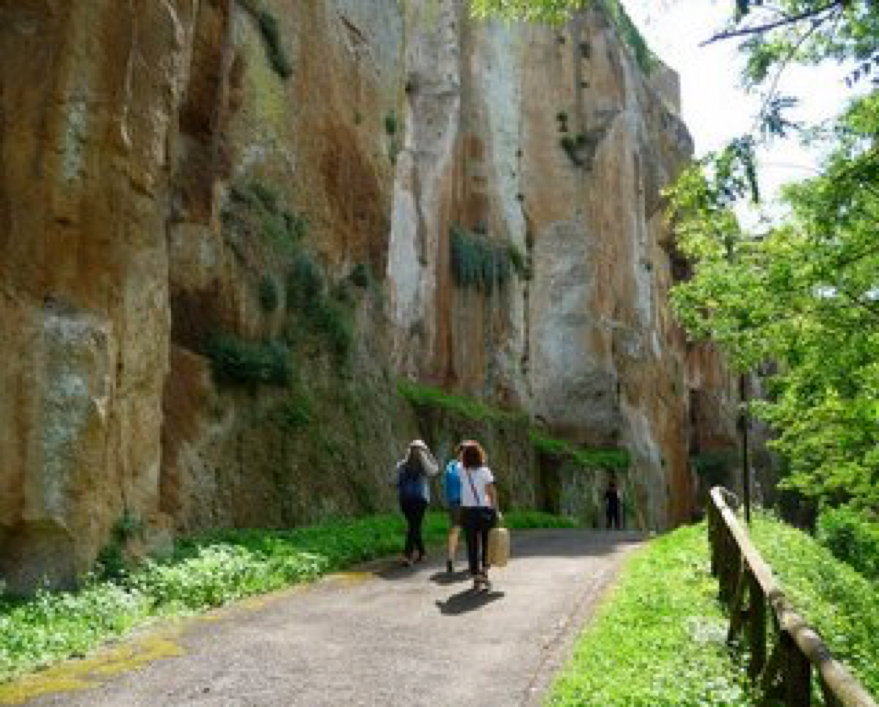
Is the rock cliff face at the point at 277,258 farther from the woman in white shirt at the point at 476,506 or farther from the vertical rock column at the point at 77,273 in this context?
the woman in white shirt at the point at 476,506

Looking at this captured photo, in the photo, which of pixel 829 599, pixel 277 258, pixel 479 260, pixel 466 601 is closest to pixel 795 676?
pixel 466 601

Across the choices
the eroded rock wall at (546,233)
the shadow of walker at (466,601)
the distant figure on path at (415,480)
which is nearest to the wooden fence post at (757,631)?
the shadow of walker at (466,601)

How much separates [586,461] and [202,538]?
23.7 metres

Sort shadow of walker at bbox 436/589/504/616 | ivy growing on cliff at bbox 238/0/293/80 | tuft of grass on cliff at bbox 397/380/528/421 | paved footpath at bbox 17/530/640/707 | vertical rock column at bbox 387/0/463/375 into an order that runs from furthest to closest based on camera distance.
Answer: vertical rock column at bbox 387/0/463/375
tuft of grass on cliff at bbox 397/380/528/421
ivy growing on cliff at bbox 238/0/293/80
shadow of walker at bbox 436/589/504/616
paved footpath at bbox 17/530/640/707

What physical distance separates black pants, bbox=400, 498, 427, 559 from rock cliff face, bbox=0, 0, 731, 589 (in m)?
3.15

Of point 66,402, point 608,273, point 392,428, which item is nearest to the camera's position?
point 66,402

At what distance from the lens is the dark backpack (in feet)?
47.7

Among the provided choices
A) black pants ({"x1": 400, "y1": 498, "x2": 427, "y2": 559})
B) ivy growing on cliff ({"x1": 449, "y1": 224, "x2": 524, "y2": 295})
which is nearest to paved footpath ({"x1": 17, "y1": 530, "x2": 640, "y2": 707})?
black pants ({"x1": 400, "y1": 498, "x2": 427, "y2": 559})

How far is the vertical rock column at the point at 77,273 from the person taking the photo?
10.6m

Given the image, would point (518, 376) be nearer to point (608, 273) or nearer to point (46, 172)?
point (608, 273)

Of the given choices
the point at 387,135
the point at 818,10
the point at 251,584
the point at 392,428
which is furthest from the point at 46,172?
the point at 387,135

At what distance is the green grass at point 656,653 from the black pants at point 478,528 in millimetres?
1676

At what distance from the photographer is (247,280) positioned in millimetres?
18438

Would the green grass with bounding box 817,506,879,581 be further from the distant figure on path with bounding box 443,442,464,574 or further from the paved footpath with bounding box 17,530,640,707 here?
the paved footpath with bounding box 17,530,640,707
